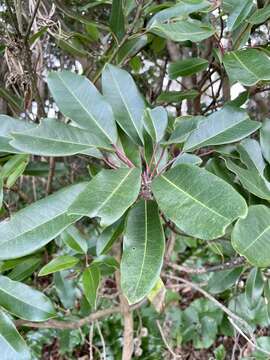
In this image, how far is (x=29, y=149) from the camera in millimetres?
562

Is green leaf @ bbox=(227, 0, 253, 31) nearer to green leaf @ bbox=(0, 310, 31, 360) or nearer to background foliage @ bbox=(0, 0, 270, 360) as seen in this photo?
background foliage @ bbox=(0, 0, 270, 360)

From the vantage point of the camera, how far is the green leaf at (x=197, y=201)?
462 mm

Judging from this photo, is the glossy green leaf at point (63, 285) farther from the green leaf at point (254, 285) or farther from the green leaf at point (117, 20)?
the green leaf at point (117, 20)

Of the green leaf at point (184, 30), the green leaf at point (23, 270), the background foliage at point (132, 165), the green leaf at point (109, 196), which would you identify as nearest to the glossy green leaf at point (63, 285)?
the background foliage at point (132, 165)

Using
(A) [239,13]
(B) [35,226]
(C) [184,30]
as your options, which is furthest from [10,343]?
(A) [239,13]

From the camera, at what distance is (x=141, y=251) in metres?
0.54

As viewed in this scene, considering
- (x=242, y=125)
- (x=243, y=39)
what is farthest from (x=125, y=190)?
(x=243, y=39)

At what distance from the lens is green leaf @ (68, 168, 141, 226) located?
489 millimetres

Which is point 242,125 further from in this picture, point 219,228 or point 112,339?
point 112,339

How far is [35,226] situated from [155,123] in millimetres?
227

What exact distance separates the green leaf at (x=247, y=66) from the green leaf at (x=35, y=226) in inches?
12.0

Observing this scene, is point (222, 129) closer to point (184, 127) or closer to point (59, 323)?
point (184, 127)

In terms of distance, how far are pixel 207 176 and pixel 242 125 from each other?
153 millimetres

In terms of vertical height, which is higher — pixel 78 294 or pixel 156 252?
pixel 156 252
